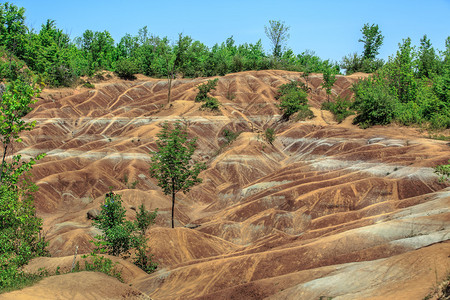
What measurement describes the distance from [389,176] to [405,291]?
22.7m

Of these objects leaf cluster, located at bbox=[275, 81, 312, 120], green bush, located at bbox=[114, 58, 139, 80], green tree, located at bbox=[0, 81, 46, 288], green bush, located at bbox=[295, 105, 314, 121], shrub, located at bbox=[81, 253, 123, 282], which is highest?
green bush, located at bbox=[114, 58, 139, 80]

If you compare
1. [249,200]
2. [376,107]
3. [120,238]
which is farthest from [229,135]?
[120,238]

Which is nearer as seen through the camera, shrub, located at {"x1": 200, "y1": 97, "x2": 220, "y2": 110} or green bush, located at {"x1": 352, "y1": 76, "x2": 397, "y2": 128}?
green bush, located at {"x1": 352, "y1": 76, "x2": 397, "y2": 128}

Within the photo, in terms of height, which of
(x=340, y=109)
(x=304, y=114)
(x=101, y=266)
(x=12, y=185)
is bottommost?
Result: (x=101, y=266)

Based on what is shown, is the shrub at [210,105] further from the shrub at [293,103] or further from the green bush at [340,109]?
the green bush at [340,109]

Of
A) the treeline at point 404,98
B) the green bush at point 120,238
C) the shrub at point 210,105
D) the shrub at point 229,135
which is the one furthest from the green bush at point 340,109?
the green bush at point 120,238

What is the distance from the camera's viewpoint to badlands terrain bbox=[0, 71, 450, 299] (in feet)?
57.6

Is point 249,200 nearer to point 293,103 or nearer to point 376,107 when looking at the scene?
point 376,107

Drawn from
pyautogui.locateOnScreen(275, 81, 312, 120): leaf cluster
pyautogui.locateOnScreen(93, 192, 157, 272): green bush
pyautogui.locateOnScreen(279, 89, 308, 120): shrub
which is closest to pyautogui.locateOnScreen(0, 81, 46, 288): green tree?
pyautogui.locateOnScreen(93, 192, 157, 272): green bush

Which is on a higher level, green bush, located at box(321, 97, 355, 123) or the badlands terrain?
green bush, located at box(321, 97, 355, 123)

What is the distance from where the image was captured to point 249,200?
40031 mm

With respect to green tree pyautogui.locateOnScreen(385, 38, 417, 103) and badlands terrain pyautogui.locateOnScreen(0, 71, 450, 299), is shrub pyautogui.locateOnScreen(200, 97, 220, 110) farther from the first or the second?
green tree pyautogui.locateOnScreen(385, 38, 417, 103)

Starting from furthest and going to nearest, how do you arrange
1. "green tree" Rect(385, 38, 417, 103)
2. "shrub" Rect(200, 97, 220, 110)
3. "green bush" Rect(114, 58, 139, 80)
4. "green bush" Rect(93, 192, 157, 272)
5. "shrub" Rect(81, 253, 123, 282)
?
1. "green bush" Rect(114, 58, 139, 80)
2. "shrub" Rect(200, 97, 220, 110)
3. "green tree" Rect(385, 38, 417, 103)
4. "green bush" Rect(93, 192, 157, 272)
5. "shrub" Rect(81, 253, 123, 282)

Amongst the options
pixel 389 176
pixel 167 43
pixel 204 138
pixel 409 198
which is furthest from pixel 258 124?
pixel 409 198
